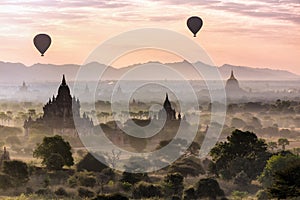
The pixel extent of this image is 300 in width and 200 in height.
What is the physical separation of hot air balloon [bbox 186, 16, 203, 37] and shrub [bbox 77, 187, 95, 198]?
2513 cm

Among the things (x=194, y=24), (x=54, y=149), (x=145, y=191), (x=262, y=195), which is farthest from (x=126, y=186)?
(x=194, y=24)

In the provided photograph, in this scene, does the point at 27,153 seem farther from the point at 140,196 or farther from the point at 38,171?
the point at 140,196

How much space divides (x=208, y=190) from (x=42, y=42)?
106ft

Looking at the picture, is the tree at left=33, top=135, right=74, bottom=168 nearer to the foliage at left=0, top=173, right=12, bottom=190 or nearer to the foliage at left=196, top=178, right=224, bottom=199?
the foliage at left=0, top=173, right=12, bottom=190

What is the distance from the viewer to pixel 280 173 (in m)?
31.0

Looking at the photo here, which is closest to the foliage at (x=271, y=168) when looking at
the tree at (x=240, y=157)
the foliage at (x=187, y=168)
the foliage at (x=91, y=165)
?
the tree at (x=240, y=157)

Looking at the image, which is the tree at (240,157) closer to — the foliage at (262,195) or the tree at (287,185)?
the foliage at (262,195)

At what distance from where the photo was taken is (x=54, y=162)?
150 ft

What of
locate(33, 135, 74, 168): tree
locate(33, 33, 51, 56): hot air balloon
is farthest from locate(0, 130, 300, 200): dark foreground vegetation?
locate(33, 33, 51, 56): hot air balloon

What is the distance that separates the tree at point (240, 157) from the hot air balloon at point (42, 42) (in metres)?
22.2

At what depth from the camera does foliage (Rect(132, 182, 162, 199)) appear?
36469 mm

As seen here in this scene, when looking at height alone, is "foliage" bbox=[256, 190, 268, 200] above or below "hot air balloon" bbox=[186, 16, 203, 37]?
below

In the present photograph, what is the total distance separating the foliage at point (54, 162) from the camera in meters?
45.5

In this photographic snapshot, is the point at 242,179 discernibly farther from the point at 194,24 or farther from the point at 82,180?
the point at 194,24
